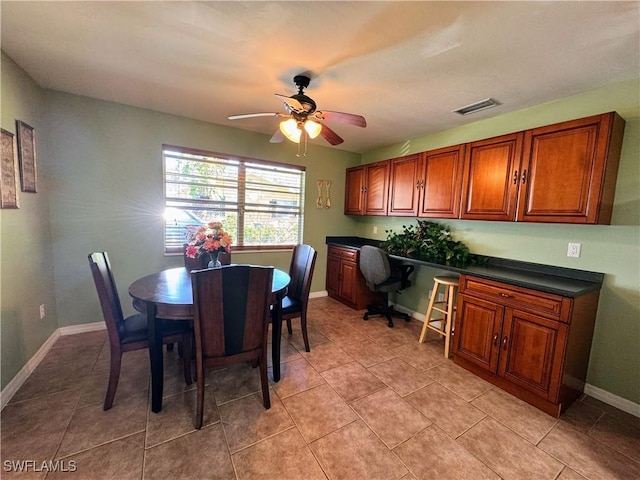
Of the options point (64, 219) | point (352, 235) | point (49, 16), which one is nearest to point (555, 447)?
point (352, 235)

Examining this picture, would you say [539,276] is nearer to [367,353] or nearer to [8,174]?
[367,353]

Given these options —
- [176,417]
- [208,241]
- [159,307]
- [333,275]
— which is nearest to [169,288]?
[159,307]

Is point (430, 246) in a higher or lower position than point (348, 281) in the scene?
higher

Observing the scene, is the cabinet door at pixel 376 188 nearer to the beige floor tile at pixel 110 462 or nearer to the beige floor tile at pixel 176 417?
the beige floor tile at pixel 176 417

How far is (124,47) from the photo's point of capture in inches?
71.1

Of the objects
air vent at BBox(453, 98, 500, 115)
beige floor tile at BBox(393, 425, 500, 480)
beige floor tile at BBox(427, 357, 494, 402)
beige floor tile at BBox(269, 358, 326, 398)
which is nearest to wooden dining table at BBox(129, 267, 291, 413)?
beige floor tile at BBox(269, 358, 326, 398)

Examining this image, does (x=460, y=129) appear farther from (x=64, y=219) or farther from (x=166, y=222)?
(x=64, y=219)

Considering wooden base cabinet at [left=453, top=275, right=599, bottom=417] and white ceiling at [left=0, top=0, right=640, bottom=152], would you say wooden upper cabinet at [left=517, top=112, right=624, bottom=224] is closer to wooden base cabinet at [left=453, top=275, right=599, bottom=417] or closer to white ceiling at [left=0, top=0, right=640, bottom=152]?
white ceiling at [left=0, top=0, right=640, bottom=152]

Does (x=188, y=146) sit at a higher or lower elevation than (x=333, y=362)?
higher

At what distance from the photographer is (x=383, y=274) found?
3.13m

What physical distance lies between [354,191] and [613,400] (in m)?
3.47

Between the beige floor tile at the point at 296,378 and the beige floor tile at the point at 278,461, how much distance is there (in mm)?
419

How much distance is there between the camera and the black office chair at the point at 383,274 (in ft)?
10.2

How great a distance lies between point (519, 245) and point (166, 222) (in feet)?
12.8
